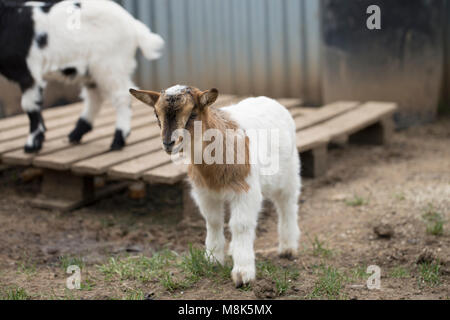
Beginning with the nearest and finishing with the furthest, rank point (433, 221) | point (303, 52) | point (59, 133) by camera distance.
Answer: point (433, 221) → point (59, 133) → point (303, 52)

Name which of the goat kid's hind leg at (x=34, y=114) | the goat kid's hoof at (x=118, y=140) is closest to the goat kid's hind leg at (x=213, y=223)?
the goat kid's hoof at (x=118, y=140)

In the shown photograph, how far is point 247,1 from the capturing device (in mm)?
7566

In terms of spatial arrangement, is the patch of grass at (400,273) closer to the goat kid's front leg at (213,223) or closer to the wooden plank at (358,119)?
the goat kid's front leg at (213,223)

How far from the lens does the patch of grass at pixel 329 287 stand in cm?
338

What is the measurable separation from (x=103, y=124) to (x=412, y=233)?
3.35 m

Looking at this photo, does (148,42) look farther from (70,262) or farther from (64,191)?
(70,262)

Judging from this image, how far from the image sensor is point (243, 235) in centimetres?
348

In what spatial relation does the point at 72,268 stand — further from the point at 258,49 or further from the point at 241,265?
the point at 258,49

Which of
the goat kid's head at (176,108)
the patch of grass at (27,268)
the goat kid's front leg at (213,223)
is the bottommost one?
the patch of grass at (27,268)

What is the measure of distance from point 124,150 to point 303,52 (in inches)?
115

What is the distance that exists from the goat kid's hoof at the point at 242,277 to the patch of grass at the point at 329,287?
337 millimetres

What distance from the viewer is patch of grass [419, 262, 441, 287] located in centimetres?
360

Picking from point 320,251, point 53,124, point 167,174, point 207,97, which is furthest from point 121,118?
point 207,97

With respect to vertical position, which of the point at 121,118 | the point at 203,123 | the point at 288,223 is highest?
the point at 203,123
